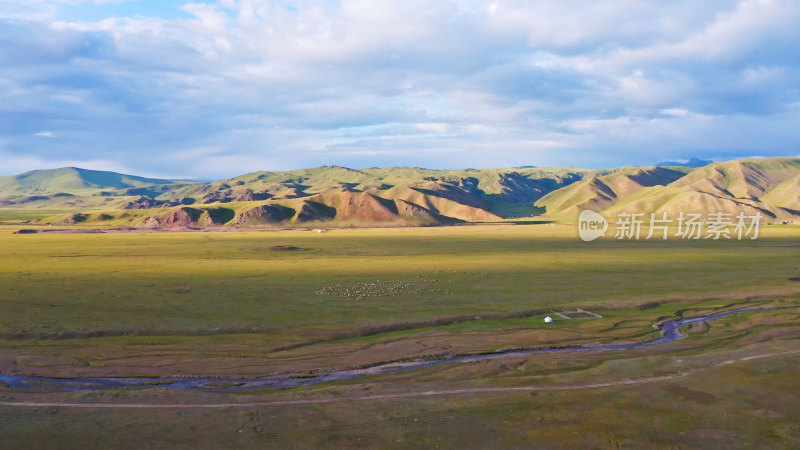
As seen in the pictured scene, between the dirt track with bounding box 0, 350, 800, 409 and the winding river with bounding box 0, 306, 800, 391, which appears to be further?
the winding river with bounding box 0, 306, 800, 391

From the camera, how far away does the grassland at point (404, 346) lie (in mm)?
23172

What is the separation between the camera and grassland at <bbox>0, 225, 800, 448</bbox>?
23.2m

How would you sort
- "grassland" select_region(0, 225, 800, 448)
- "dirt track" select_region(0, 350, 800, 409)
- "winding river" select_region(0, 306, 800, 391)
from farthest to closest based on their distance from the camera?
"winding river" select_region(0, 306, 800, 391), "dirt track" select_region(0, 350, 800, 409), "grassland" select_region(0, 225, 800, 448)

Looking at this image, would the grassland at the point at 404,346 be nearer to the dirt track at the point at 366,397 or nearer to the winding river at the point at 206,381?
the dirt track at the point at 366,397

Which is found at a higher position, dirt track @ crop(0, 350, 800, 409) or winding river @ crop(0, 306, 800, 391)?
dirt track @ crop(0, 350, 800, 409)

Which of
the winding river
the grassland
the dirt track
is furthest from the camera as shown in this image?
the winding river

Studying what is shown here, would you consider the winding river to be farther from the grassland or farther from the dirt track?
the dirt track

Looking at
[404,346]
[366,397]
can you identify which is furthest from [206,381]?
[404,346]

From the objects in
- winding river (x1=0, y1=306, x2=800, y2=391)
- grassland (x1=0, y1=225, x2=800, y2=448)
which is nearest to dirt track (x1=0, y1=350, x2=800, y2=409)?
grassland (x1=0, y1=225, x2=800, y2=448)

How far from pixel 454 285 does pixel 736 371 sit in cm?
3647

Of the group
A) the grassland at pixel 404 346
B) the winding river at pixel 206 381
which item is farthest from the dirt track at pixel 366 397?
the winding river at pixel 206 381

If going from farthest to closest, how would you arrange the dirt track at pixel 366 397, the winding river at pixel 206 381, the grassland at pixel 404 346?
the winding river at pixel 206 381, the dirt track at pixel 366 397, the grassland at pixel 404 346

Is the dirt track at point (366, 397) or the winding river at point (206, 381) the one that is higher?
the dirt track at point (366, 397)

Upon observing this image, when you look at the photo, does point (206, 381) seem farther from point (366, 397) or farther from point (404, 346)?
point (404, 346)
